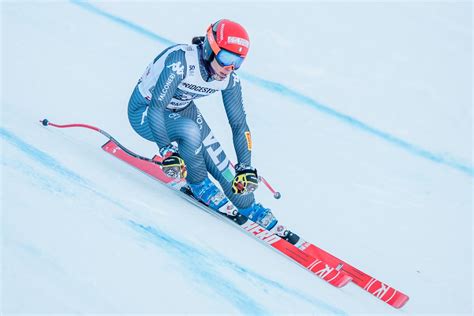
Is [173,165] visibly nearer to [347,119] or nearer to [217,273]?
[217,273]

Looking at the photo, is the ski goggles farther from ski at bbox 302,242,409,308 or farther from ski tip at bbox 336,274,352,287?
ski tip at bbox 336,274,352,287

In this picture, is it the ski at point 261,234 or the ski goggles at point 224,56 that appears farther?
the ski at point 261,234

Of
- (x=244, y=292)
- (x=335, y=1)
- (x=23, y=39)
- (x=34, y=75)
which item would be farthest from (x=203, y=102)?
(x=244, y=292)

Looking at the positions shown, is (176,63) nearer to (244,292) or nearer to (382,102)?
(244,292)

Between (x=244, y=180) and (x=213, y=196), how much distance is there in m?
0.32

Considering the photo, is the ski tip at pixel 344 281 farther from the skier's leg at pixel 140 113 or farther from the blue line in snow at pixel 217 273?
the skier's leg at pixel 140 113

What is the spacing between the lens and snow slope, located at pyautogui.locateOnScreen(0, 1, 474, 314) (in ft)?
9.39

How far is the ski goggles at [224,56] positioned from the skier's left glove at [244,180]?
0.66 m

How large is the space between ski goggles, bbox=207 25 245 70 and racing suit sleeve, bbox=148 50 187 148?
9.4 inches

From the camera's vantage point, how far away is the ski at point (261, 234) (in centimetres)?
393

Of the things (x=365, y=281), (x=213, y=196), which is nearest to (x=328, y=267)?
(x=365, y=281)

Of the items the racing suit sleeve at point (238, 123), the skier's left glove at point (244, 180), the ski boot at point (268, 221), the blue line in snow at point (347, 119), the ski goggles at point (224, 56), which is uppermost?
the blue line in snow at point (347, 119)

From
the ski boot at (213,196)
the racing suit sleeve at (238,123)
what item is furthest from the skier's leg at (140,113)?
the racing suit sleeve at (238,123)

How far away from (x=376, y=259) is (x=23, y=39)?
421 cm
